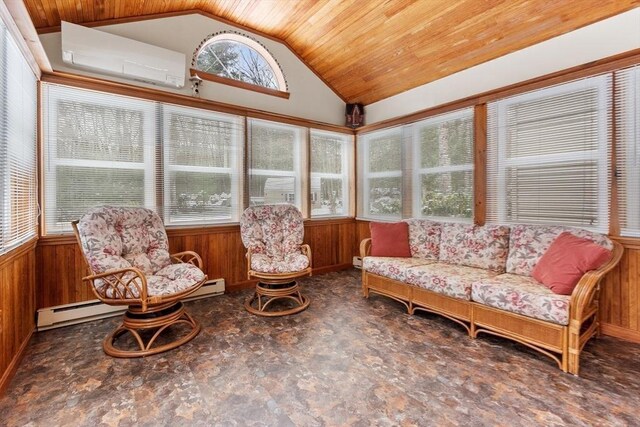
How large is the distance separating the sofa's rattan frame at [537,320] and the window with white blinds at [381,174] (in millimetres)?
1597

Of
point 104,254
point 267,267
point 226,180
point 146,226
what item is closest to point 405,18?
point 226,180

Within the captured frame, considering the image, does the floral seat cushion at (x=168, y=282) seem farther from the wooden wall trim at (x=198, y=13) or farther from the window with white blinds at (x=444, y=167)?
the window with white blinds at (x=444, y=167)

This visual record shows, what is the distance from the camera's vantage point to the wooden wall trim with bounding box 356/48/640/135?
7.73 feet

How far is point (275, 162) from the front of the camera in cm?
407

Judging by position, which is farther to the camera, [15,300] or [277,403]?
[15,300]

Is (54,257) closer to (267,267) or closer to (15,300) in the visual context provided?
(15,300)

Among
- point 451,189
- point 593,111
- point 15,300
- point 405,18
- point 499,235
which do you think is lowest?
point 15,300

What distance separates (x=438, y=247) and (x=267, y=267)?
6.37 feet

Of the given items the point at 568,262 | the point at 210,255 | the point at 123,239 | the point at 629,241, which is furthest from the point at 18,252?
the point at 629,241

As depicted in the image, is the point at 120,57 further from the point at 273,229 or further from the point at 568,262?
the point at 568,262

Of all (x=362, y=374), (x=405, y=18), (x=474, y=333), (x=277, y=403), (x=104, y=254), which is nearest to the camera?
(x=277, y=403)

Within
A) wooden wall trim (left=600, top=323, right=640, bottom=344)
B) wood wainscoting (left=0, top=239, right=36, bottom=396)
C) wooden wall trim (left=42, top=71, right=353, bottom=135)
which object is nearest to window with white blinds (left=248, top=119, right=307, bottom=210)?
wooden wall trim (left=42, top=71, right=353, bottom=135)

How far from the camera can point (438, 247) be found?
335cm

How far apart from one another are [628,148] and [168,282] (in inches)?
154
